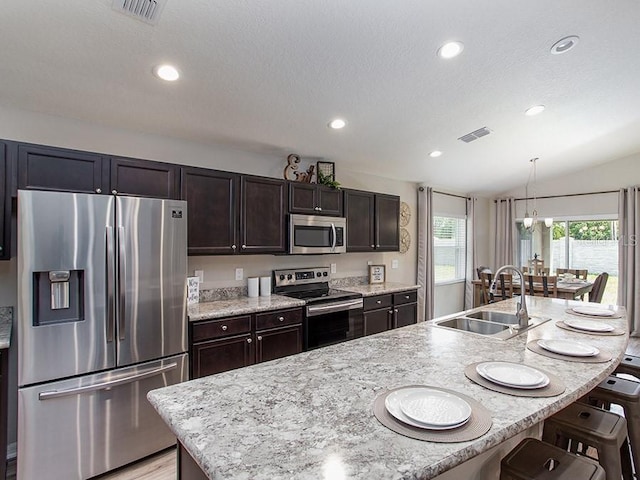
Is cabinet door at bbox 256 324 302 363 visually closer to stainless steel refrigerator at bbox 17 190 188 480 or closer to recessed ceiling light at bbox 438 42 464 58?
stainless steel refrigerator at bbox 17 190 188 480

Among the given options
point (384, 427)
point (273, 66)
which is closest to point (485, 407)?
point (384, 427)

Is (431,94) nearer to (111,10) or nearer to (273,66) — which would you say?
(273,66)

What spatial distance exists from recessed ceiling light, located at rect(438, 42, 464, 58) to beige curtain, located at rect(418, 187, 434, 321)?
315 cm

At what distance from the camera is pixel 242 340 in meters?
2.79

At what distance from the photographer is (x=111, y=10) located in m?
1.75

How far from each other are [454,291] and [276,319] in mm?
Result: 4504

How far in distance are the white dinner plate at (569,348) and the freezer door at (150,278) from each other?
90.4 inches

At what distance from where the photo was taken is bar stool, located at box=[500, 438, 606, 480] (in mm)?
1327

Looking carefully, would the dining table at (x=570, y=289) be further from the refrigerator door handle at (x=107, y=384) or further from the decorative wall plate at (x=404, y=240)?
the refrigerator door handle at (x=107, y=384)

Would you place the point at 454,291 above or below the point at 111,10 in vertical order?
below

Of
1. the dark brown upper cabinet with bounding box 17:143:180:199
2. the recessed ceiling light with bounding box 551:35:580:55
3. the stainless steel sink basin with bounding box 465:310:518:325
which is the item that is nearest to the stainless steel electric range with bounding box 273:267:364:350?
the stainless steel sink basin with bounding box 465:310:518:325

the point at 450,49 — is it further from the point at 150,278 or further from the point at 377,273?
the point at 377,273

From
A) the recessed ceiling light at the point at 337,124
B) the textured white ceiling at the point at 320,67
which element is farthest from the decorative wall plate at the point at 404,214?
the recessed ceiling light at the point at 337,124

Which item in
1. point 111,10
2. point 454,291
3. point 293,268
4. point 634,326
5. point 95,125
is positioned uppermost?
point 111,10
